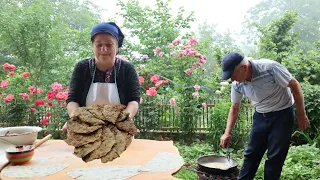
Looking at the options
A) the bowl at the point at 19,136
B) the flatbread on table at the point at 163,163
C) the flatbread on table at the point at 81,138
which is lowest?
the flatbread on table at the point at 163,163

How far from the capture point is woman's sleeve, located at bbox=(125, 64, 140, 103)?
2.00 m

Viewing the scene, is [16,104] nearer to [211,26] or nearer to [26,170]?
[26,170]

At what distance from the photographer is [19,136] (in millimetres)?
1787

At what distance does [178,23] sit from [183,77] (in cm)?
221

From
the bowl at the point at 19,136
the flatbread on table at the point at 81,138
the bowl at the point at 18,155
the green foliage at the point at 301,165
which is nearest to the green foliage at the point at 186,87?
the green foliage at the point at 301,165

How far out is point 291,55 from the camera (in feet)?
18.4

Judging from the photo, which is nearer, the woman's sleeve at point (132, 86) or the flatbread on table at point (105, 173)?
the flatbread on table at point (105, 173)

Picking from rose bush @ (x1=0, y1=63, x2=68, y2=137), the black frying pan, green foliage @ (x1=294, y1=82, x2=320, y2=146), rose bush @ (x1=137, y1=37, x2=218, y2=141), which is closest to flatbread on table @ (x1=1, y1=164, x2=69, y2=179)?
the black frying pan

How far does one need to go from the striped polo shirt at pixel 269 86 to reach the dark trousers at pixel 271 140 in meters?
0.08

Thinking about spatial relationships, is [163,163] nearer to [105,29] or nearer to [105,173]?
[105,173]

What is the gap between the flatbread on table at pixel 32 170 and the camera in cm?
143

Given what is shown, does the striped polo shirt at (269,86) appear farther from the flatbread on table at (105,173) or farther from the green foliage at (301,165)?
the flatbread on table at (105,173)

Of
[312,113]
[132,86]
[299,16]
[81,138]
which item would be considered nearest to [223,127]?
[312,113]

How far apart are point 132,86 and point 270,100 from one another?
146 centimetres
